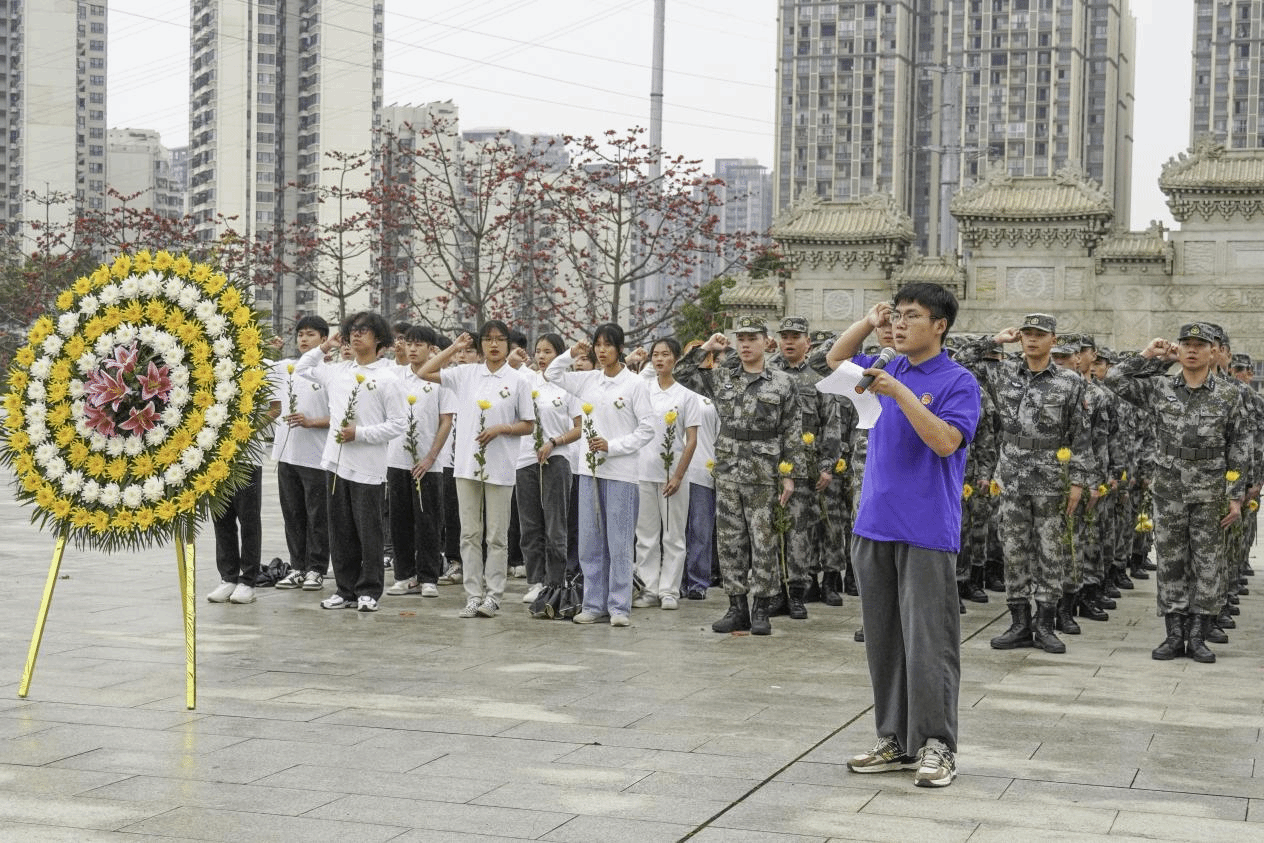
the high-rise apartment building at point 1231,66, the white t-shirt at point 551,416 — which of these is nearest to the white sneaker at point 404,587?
the white t-shirt at point 551,416

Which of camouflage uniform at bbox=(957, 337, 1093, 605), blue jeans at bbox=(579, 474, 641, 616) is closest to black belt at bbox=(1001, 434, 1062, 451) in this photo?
camouflage uniform at bbox=(957, 337, 1093, 605)

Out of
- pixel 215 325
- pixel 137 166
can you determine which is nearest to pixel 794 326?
pixel 215 325

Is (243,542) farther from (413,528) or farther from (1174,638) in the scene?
(1174,638)

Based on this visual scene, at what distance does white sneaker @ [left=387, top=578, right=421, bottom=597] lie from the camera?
10.9 m

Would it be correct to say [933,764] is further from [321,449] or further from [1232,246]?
[1232,246]

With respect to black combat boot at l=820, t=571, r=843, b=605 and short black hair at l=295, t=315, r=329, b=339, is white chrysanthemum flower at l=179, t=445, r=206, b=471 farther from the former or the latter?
black combat boot at l=820, t=571, r=843, b=605

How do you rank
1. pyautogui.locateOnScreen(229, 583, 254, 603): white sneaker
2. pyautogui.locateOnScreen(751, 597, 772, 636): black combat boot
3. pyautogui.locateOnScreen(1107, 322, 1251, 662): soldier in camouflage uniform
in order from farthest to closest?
pyautogui.locateOnScreen(229, 583, 254, 603): white sneaker < pyautogui.locateOnScreen(751, 597, 772, 636): black combat boot < pyautogui.locateOnScreen(1107, 322, 1251, 662): soldier in camouflage uniform

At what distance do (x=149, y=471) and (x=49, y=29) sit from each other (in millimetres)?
74014

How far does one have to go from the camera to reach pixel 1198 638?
347 inches

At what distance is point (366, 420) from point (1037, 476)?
4181 mm

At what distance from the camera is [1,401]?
7395 mm

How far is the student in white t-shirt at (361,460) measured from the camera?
9.96 meters

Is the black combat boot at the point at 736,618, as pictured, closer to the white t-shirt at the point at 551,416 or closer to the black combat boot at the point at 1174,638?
the white t-shirt at the point at 551,416

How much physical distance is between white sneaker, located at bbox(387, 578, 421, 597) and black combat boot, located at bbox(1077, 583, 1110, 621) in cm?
458
